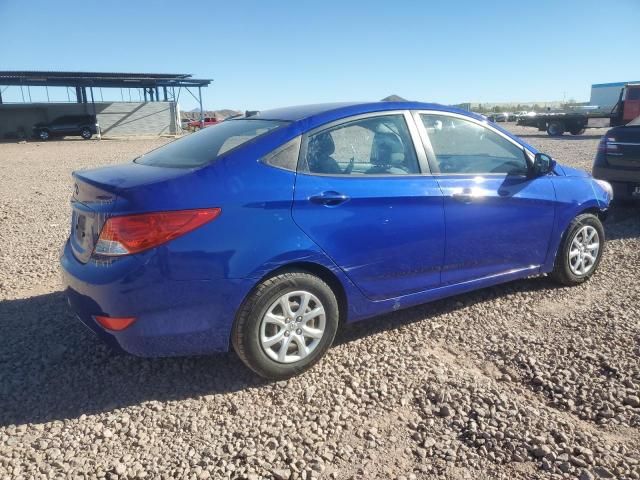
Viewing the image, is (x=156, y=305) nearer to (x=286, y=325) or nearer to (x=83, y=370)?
(x=286, y=325)

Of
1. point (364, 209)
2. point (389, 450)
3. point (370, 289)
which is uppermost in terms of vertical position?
point (364, 209)

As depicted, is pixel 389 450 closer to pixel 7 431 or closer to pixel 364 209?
pixel 364 209

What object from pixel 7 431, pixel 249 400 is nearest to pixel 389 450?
pixel 249 400

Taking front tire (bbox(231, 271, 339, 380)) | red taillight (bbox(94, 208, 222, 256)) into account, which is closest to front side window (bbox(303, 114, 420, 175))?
front tire (bbox(231, 271, 339, 380))

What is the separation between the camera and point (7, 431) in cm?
271

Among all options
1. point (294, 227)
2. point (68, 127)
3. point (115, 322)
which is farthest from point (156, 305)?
point (68, 127)

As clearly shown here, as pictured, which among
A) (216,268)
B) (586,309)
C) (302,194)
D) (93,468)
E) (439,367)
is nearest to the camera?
(93,468)

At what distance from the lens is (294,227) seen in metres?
3.00

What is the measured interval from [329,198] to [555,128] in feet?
89.8

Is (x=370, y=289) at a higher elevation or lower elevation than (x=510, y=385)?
higher

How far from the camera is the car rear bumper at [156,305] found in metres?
2.73


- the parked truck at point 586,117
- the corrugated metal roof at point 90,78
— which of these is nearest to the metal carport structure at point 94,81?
the corrugated metal roof at point 90,78

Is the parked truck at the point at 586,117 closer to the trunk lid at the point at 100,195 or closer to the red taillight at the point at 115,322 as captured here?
the trunk lid at the point at 100,195

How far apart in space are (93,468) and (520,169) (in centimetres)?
356
